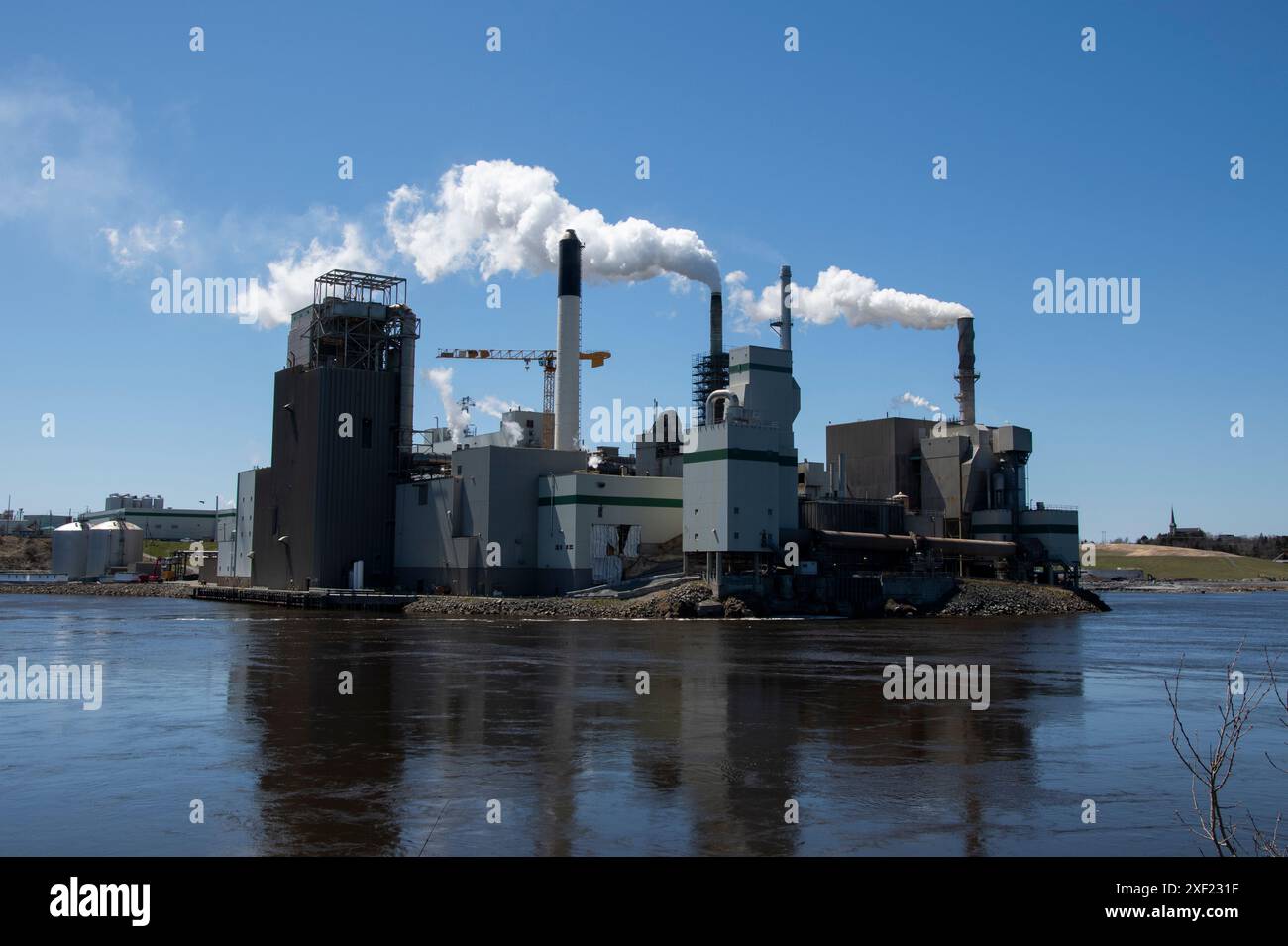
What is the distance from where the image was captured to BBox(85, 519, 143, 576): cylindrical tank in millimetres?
132000

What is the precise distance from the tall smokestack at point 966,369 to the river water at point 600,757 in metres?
59.2

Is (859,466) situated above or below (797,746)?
above

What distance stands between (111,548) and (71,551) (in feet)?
15.7

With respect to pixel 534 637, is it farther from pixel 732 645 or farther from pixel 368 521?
pixel 368 521

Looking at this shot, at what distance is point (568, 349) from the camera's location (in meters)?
86.4

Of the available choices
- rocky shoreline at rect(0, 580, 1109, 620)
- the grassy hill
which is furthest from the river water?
the grassy hill

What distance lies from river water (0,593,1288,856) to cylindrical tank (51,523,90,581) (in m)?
102

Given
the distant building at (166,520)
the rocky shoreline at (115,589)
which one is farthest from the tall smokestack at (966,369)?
the distant building at (166,520)

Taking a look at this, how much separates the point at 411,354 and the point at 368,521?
43.7 ft

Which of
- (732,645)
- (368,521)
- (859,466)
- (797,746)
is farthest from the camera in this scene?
(859,466)

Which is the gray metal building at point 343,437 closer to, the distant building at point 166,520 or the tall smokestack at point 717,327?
the tall smokestack at point 717,327

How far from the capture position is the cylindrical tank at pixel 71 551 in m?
132

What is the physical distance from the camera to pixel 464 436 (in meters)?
102
